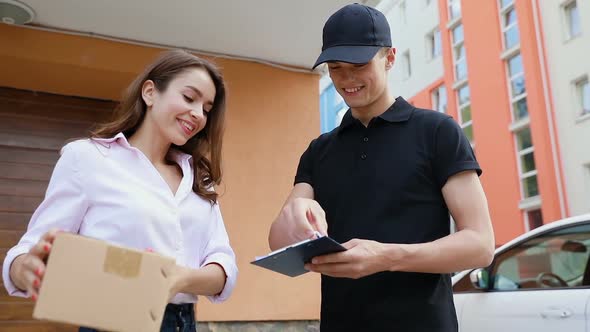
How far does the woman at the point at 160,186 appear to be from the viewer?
145cm

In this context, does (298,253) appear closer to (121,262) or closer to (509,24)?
(121,262)

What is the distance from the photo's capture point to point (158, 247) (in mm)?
1478

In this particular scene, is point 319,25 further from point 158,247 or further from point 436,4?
point 436,4

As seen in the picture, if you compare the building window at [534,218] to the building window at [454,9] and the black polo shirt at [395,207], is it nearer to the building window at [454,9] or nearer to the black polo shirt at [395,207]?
the building window at [454,9]

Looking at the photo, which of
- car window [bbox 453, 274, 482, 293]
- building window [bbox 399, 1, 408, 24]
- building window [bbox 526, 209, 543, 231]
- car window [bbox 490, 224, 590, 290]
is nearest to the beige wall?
building window [bbox 526, 209, 543, 231]

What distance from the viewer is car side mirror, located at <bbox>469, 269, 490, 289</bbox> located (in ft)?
13.1

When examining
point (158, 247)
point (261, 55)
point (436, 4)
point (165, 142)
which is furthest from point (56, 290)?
point (436, 4)

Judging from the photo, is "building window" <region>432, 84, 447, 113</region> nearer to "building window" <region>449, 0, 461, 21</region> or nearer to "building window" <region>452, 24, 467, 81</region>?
"building window" <region>452, 24, 467, 81</region>

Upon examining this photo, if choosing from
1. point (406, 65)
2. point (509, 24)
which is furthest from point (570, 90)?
point (406, 65)

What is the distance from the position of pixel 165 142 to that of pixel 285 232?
1.64 ft

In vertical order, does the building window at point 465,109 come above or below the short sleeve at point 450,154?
above

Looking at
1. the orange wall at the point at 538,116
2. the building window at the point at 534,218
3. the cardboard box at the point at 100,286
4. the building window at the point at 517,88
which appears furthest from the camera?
the building window at the point at 517,88

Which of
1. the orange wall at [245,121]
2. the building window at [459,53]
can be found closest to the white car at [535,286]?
the orange wall at [245,121]

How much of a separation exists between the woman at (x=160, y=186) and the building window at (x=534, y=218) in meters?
16.5
